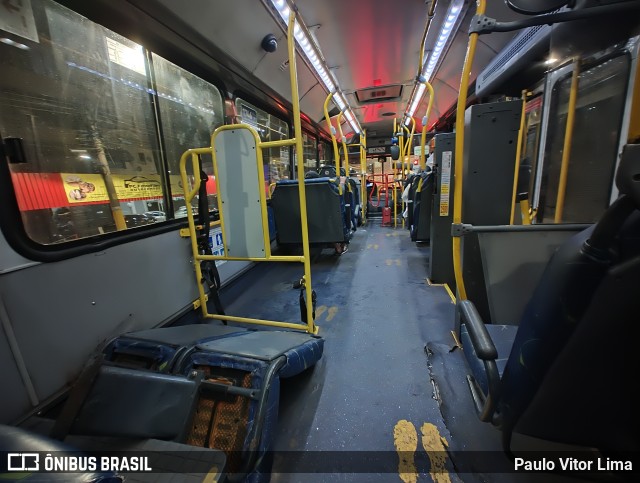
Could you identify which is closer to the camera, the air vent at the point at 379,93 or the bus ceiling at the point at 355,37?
the bus ceiling at the point at 355,37

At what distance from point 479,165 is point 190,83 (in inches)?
124

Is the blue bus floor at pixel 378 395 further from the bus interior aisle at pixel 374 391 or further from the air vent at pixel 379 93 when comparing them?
the air vent at pixel 379 93

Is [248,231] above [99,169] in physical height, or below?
below

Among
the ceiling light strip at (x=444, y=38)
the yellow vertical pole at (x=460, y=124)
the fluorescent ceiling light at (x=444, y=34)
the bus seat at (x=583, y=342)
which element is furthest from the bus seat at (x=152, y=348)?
the fluorescent ceiling light at (x=444, y=34)

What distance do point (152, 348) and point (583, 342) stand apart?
1.92 meters

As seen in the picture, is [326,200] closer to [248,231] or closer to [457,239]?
[248,231]

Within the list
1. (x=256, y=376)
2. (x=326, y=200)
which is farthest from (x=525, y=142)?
(x=256, y=376)

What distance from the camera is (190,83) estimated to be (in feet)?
9.45

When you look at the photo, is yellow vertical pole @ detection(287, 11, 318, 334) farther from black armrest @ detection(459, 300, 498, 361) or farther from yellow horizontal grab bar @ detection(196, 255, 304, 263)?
black armrest @ detection(459, 300, 498, 361)

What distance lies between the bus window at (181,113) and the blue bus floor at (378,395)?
151cm

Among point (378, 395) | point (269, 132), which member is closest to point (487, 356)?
point (378, 395)

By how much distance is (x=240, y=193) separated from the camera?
2.07m

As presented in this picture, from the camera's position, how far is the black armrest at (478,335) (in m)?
0.91

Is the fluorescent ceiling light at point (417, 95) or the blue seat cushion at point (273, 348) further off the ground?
the fluorescent ceiling light at point (417, 95)
